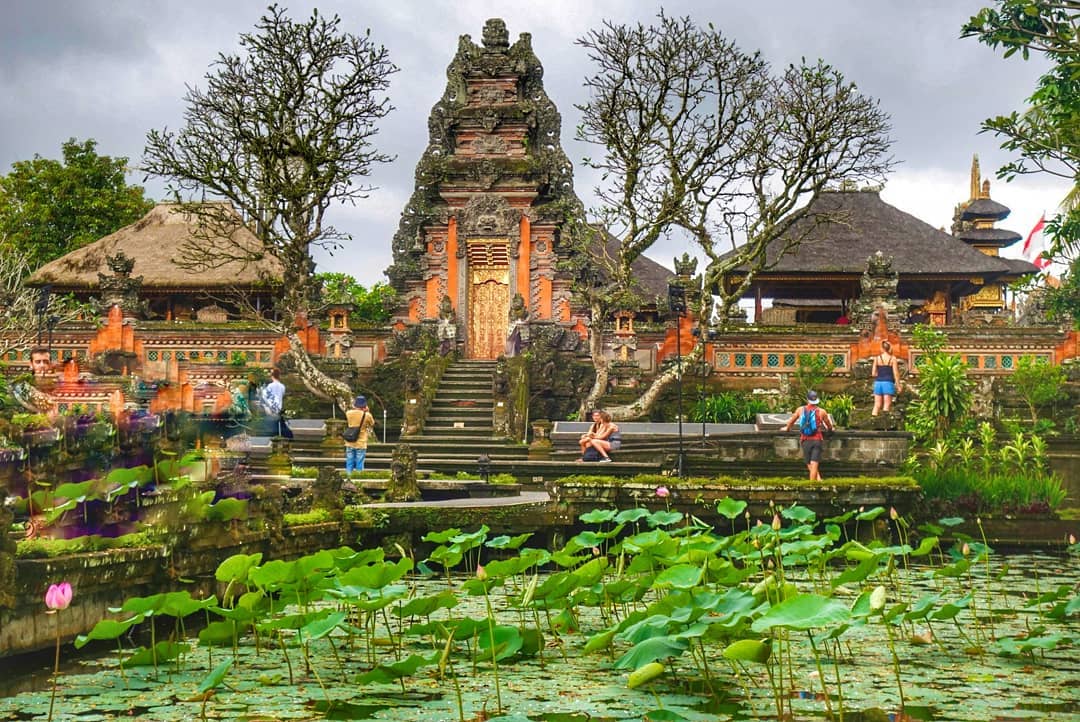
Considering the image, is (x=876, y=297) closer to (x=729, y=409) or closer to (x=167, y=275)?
(x=729, y=409)

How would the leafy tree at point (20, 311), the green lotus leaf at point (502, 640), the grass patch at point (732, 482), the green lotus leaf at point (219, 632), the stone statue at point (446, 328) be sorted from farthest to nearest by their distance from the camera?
the stone statue at point (446, 328) → the leafy tree at point (20, 311) → the grass patch at point (732, 482) → the green lotus leaf at point (219, 632) → the green lotus leaf at point (502, 640)

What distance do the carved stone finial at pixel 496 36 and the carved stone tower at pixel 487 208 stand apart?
160mm

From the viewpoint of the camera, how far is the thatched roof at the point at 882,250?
1105 inches

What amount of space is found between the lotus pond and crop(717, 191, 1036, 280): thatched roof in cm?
1980

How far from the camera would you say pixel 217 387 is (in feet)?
74.1

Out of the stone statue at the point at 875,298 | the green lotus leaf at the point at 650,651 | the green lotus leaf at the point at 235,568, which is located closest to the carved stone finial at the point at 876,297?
the stone statue at the point at 875,298

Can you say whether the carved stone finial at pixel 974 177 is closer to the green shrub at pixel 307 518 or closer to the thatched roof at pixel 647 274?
the thatched roof at pixel 647 274

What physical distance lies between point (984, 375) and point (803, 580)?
1470 centimetres

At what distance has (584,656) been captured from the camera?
7.37 metres

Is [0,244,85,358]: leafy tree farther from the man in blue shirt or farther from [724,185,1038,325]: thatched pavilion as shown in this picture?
[724,185,1038,325]: thatched pavilion

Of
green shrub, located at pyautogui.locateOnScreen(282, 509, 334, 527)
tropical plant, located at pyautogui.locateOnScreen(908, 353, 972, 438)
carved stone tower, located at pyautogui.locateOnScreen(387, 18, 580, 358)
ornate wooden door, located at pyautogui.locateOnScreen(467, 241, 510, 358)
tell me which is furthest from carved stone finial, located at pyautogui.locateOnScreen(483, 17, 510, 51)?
green shrub, located at pyautogui.locateOnScreen(282, 509, 334, 527)

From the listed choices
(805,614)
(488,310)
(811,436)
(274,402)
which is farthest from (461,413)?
(805,614)

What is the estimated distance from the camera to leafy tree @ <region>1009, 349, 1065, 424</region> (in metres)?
20.6

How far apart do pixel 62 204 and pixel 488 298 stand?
1565 centimetres
